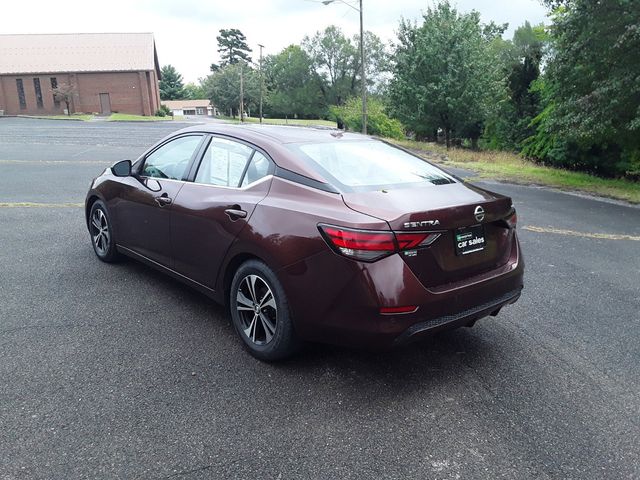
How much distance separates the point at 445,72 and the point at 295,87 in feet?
197

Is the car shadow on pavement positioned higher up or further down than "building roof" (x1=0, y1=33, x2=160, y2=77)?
further down

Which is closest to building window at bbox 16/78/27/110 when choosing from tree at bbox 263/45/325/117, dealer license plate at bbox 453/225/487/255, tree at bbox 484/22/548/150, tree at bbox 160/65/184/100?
tree at bbox 263/45/325/117

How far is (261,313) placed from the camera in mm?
3541

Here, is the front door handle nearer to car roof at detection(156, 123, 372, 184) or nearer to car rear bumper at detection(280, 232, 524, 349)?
car roof at detection(156, 123, 372, 184)

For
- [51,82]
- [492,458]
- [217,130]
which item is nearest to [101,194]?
[217,130]

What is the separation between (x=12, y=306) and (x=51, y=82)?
215 ft

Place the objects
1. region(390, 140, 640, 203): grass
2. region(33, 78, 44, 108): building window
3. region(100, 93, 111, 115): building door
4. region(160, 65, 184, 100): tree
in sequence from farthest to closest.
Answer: region(160, 65, 184, 100): tree
region(100, 93, 111, 115): building door
region(33, 78, 44, 108): building window
region(390, 140, 640, 203): grass

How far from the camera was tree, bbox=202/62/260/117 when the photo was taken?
242 ft

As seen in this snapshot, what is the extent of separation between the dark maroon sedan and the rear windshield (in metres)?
0.02

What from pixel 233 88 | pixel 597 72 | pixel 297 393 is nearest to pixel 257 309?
pixel 297 393

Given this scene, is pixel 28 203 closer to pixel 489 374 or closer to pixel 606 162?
pixel 489 374

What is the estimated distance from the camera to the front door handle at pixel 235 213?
11.8 feet

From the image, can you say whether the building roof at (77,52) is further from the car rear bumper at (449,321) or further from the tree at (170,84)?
the car rear bumper at (449,321)

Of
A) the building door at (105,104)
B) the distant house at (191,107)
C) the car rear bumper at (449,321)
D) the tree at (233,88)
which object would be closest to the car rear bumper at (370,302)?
the car rear bumper at (449,321)
